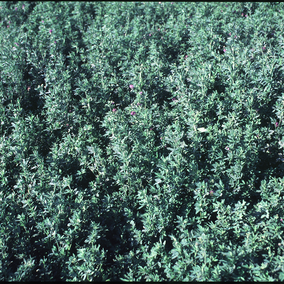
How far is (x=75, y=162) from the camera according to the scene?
4191mm

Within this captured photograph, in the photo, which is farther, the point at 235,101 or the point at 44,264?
the point at 235,101

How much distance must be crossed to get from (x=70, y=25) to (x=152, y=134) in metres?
3.70

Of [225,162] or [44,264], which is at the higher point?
[225,162]

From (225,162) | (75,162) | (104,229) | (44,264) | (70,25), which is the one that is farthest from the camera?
(70,25)

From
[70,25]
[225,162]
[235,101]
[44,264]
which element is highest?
[70,25]

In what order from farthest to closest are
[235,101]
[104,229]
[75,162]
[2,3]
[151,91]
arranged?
1. [2,3]
2. [151,91]
3. [235,101]
4. [75,162]
5. [104,229]

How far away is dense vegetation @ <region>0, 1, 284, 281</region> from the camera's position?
3170mm

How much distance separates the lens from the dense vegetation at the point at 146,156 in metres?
3.17

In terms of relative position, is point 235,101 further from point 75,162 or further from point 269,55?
point 75,162

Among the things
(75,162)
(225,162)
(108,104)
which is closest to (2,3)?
(108,104)

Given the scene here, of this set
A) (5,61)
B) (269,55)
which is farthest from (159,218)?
(5,61)

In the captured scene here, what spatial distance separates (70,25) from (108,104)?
2825mm

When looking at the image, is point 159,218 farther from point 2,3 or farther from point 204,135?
point 2,3

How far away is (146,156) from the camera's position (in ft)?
12.7
